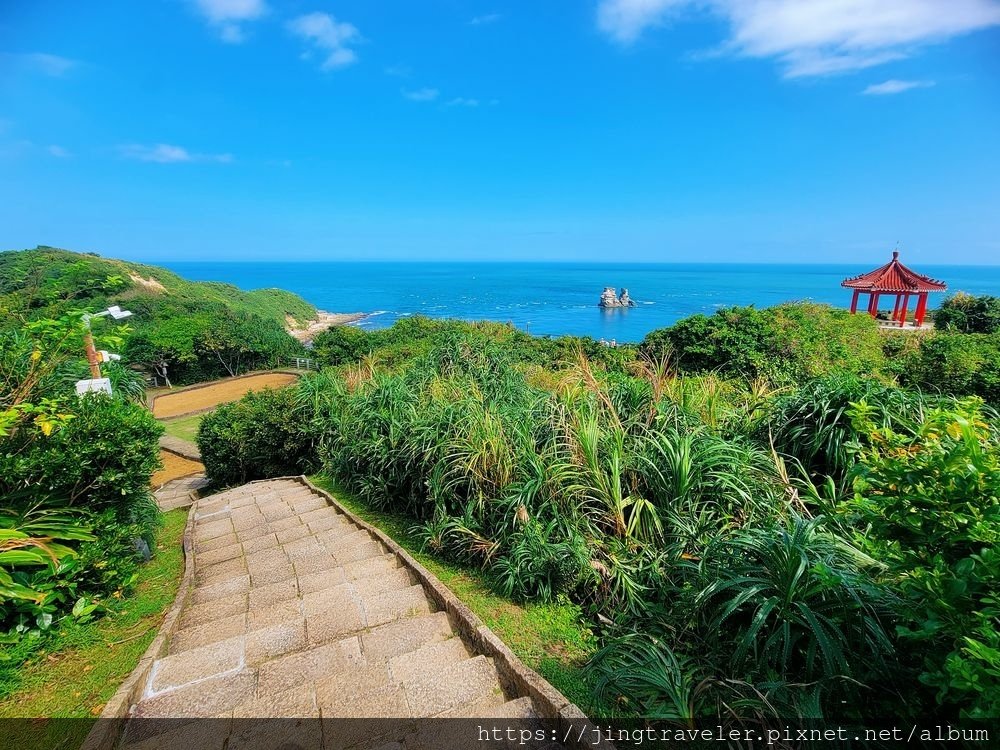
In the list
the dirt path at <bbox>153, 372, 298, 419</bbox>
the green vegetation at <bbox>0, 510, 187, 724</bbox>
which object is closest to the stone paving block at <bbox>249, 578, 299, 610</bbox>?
the green vegetation at <bbox>0, 510, 187, 724</bbox>

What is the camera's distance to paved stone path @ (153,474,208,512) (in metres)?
7.45

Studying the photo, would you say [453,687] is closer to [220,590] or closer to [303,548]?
[220,590]

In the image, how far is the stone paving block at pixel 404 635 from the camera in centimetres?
246

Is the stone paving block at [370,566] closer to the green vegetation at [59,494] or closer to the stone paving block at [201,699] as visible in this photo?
the stone paving block at [201,699]

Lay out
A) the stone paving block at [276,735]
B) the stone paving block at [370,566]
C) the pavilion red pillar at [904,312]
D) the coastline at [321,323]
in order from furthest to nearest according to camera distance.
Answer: the coastline at [321,323] → the pavilion red pillar at [904,312] → the stone paving block at [370,566] → the stone paving block at [276,735]

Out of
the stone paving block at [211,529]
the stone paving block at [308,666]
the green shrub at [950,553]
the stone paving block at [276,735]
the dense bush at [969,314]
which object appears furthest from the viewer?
the dense bush at [969,314]

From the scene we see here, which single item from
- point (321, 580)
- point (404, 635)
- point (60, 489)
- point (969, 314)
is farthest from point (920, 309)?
point (60, 489)

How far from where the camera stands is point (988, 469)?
4.61 ft

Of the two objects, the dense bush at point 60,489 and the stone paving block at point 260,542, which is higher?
the dense bush at point 60,489

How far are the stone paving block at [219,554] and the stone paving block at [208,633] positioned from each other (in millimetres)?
1061

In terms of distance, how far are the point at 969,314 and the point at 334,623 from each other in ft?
96.5

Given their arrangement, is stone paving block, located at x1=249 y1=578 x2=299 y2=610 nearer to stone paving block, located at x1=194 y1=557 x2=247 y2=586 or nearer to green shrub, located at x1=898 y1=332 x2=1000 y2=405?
stone paving block, located at x1=194 y1=557 x2=247 y2=586

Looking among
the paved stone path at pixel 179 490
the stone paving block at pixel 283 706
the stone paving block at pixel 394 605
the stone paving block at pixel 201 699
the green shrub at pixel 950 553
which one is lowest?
the paved stone path at pixel 179 490

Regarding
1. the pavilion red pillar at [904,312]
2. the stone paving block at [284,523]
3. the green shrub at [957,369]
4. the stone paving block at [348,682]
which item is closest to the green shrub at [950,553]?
the stone paving block at [348,682]
